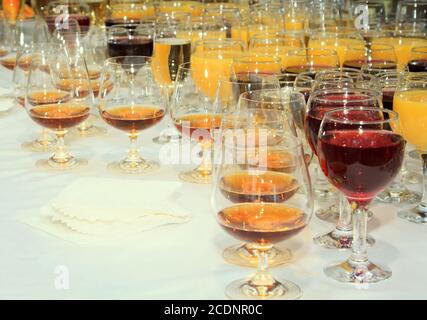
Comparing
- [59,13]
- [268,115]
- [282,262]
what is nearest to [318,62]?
[268,115]

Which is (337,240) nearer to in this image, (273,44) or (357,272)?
(357,272)

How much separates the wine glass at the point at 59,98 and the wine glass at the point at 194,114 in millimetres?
240

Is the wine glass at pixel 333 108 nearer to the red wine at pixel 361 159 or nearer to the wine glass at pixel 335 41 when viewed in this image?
the red wine at pixel 361 159

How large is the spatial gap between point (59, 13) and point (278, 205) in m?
2.04

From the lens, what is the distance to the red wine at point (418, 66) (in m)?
1.96

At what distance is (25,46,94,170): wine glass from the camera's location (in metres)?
1.87

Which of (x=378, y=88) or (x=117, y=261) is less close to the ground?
(x=378, y=88)

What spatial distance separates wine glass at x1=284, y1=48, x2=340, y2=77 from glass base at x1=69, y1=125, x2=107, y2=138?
0.53 metres

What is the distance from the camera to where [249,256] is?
52.3 inches

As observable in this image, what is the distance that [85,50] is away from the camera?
2.34m

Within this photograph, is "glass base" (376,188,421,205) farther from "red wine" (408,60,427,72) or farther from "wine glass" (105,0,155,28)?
"wine glass" (105,0,155,28)

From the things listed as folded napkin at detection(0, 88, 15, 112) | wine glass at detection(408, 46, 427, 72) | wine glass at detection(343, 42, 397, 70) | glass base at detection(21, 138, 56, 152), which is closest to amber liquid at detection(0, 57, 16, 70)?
folded napkin at detection(0, 88, 15, 112)

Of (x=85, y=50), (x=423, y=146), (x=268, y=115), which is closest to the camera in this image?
(x=268, y=115)
